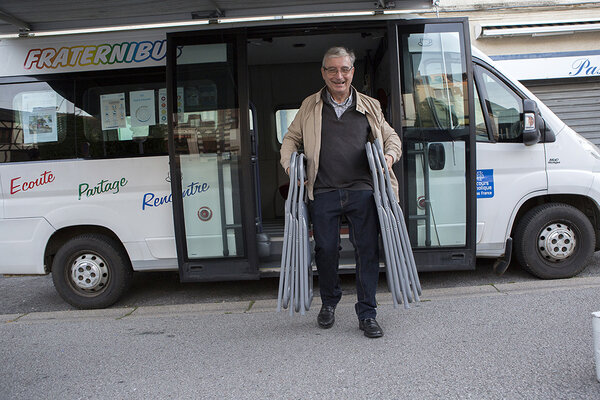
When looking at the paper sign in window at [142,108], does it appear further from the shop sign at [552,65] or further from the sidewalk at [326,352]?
the shop sign at [552,65]

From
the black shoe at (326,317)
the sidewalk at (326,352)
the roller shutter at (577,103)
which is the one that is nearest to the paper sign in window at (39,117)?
the sidewalk at (326,352)

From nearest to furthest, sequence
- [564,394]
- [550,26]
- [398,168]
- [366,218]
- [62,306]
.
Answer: [564,394] → [366,218] → [398,168] → [62,306] → [550,26]

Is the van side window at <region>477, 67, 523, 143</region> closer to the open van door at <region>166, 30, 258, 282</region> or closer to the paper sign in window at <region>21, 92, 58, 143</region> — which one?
the open van door at <region>166, 30, 258, 282</region>

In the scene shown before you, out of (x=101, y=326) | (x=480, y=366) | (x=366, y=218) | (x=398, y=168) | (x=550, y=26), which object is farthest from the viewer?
(x=550, y=26)

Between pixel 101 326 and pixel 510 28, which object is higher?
pixel 510 28

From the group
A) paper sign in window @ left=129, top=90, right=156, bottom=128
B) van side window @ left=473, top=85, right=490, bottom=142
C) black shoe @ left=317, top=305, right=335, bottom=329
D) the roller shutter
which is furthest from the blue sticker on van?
the roller shutter

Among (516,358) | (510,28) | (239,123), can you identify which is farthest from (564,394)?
(510,28)

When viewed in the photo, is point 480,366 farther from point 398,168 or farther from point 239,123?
point 239,123

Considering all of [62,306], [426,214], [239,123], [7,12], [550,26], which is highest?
[550,26]

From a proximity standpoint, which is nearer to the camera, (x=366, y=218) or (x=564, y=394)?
(x=564, y=394)

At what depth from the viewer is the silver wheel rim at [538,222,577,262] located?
16.4 ft

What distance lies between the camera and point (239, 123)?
15.8 ft

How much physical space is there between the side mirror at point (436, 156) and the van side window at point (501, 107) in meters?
0.55

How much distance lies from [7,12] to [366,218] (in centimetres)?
361
